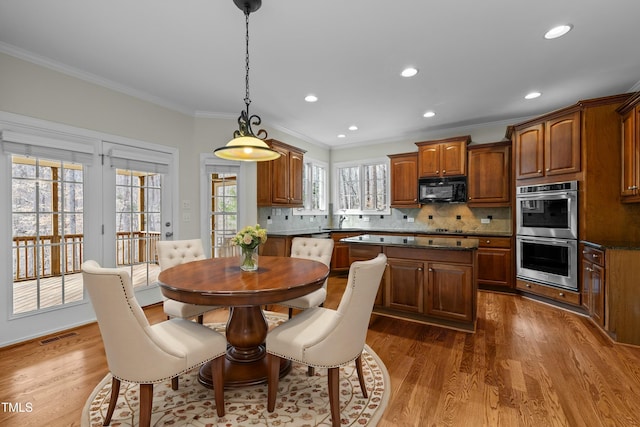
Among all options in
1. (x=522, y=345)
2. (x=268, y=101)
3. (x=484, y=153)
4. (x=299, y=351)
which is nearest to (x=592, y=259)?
(x=522, y=345)

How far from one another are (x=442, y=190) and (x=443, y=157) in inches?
22.1

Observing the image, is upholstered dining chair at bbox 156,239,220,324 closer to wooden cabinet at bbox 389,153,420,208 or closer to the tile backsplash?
the tile backsplash

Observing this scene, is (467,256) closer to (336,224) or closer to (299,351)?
(299,351)

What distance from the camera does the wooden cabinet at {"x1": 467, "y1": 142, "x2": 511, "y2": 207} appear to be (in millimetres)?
4480

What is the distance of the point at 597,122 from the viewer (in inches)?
132

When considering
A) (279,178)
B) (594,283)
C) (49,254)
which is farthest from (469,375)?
(49,254)

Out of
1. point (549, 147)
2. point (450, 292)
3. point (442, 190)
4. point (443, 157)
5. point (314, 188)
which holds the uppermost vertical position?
point (443, 157)

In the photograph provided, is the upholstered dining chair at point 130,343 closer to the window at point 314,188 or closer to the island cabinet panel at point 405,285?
the island cabinet panel at point 405,285

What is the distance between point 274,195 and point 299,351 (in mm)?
3184

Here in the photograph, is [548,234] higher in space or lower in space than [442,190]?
lower

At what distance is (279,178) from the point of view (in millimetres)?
4652

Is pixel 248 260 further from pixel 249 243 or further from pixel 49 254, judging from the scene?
pixel 49 254

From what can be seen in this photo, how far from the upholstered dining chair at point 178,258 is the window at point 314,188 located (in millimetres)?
2941

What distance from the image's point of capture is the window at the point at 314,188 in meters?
5.92
